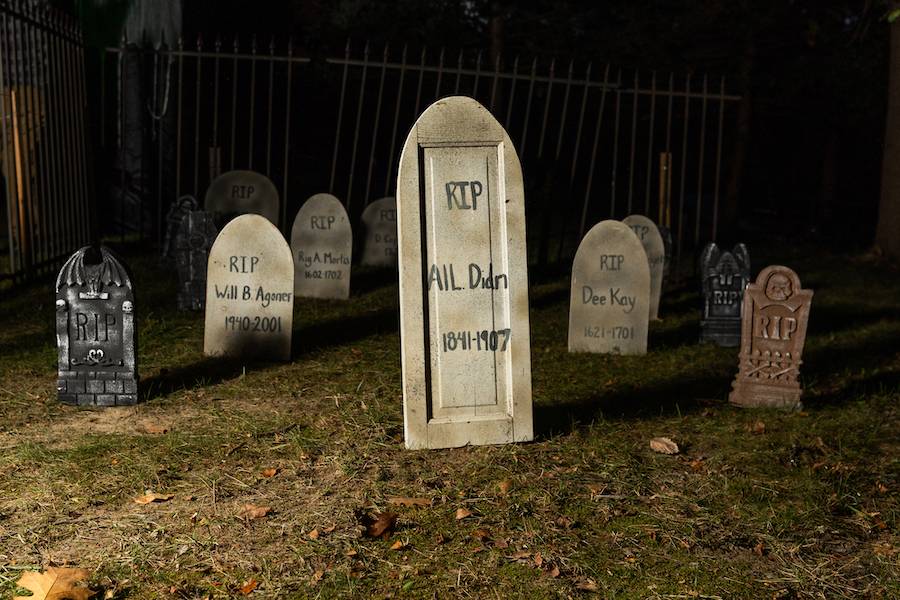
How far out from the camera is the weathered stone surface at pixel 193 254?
8398mm

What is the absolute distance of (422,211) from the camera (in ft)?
16.0

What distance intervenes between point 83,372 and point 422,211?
8.05 feet

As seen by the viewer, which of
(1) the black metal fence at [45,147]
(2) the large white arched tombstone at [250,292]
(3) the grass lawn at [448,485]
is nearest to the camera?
(3) the grass lawn at [448,485]

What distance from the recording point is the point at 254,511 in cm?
432

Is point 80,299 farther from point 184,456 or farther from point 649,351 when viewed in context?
point 649,351

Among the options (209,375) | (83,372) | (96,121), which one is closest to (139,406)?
(83,372)

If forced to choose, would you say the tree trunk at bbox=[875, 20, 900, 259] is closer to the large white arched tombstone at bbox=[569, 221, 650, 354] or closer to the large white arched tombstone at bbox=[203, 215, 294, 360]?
the large white arched tombstone at bbox=[569, 221, 650, 354]

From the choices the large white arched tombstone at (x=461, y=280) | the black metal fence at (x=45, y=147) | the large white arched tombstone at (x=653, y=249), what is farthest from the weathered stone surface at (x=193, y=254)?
the large white arched tombstone at (x=461, y=280)

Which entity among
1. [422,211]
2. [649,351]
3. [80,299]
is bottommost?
[649,351]

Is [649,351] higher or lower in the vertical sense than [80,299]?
lower

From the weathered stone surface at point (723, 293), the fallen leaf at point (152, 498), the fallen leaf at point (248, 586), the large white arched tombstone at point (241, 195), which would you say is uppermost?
the large white arched tombstone at point (241, 195)

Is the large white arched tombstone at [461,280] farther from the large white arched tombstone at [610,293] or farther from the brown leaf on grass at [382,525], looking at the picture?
the large white arched tombstone at [610,293]

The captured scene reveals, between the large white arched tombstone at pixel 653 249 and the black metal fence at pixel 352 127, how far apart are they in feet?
13.9

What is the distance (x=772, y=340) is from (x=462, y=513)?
2.55 m
